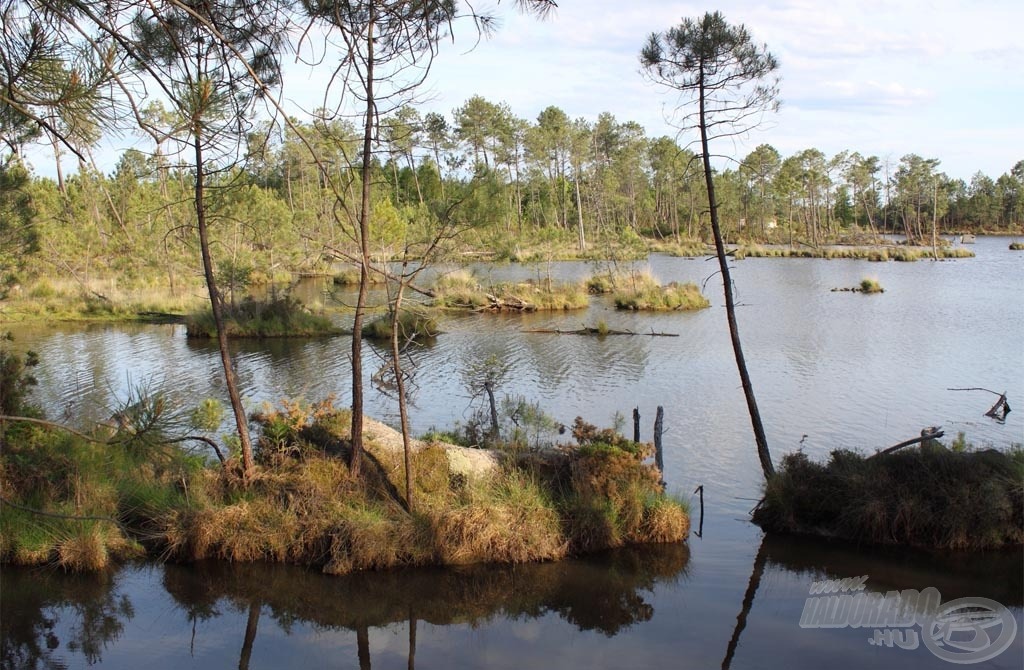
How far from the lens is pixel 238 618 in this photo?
852 centimetres

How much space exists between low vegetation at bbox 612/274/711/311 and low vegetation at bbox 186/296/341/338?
12327 millimetres

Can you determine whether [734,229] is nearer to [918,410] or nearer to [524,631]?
[918,410]

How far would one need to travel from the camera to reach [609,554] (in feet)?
32.8

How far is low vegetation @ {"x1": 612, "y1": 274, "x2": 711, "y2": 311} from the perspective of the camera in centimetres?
3228

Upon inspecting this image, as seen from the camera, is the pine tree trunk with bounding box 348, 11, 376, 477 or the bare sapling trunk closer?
the pine tree trunk with bounding box 348, 11, 376, 477

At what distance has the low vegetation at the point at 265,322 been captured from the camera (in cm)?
2733

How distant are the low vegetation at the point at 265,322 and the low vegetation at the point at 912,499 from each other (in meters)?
20.0

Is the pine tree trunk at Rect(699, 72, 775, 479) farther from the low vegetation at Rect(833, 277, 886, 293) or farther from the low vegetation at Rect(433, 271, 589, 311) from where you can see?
the low vegetation at Rect(833, 277, 886, 293)

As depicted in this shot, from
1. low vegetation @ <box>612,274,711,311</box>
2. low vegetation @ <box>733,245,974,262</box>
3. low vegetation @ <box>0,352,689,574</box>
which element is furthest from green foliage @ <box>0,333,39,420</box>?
low vegetation @ <box>733,245,974,262</box>

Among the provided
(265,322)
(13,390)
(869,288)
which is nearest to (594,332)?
(265,322)

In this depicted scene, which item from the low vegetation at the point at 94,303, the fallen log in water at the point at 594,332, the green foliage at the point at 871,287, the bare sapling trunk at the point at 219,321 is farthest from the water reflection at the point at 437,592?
the green foliage at the point at 871,287

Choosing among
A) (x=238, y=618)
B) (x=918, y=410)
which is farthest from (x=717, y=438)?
(x=238, y=618)

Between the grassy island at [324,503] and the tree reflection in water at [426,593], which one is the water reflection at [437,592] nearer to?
the tree reflection in water at [426,593]

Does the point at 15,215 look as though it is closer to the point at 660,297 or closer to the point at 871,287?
the point at 660,297
